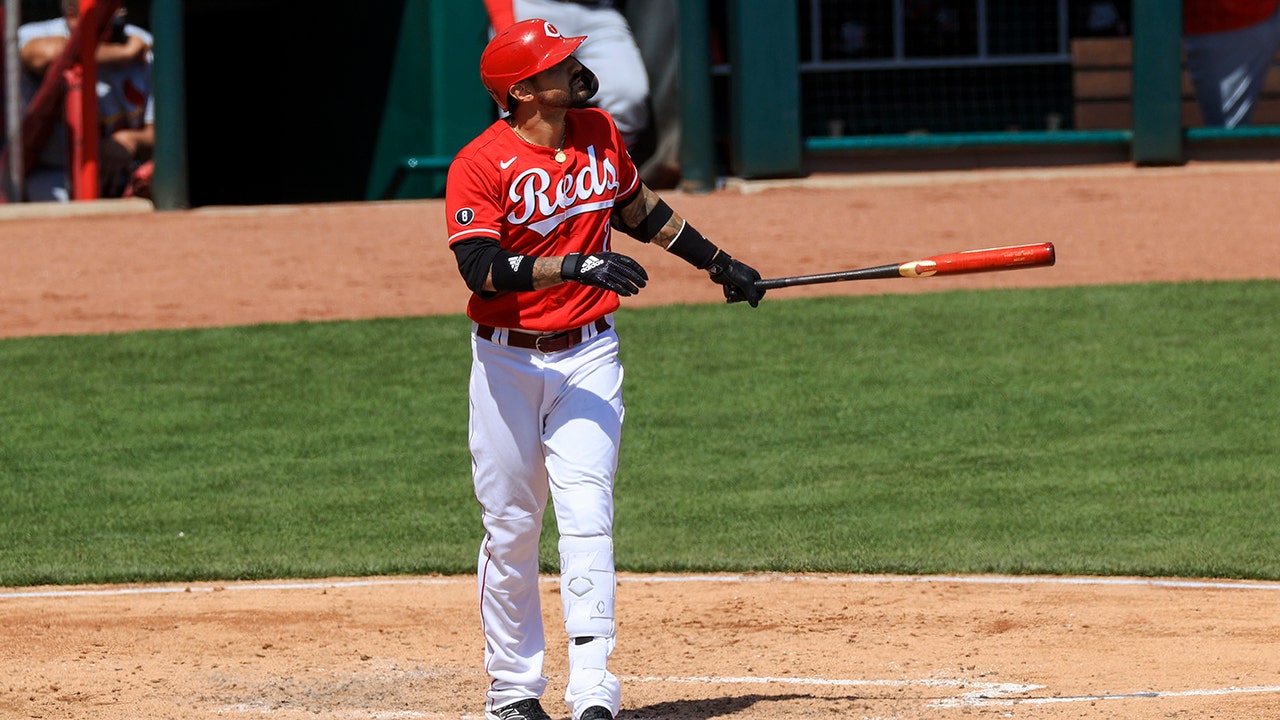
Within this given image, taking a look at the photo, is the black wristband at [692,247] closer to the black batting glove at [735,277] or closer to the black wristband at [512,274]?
the black batting glove at [735,277]

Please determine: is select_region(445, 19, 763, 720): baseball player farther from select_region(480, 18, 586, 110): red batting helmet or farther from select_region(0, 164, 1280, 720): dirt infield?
select_region(0, 164, 1280, 720): dirt infield

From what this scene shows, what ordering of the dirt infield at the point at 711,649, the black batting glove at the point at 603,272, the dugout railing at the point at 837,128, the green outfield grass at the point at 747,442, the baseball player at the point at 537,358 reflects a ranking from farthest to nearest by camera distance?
1. the dugout railing at the point at 837,128
2. the green outfield grass at the point at 747,442
3. the dirt infield at the point at 711,649
4. the baseball player at the point at 537,358
5. the black batting glove at the point at 603,272

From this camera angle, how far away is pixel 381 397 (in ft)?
36.5

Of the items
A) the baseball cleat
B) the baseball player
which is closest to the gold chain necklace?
the baseball player

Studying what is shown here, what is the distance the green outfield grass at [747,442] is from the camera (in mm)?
7930

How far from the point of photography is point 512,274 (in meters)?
4.65

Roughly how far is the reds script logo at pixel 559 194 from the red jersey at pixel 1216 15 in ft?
50.9

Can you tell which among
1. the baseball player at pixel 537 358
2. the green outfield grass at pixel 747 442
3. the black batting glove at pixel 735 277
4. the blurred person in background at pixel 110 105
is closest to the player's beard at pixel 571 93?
the baseball player at pixel 537 358

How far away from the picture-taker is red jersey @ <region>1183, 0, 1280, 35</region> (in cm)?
1909

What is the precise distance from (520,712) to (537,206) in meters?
1.40

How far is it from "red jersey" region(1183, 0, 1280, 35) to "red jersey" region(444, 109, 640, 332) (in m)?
15.5

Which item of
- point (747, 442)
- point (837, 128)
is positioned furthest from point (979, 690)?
point (837, 128)

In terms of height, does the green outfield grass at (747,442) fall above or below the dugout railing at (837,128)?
below

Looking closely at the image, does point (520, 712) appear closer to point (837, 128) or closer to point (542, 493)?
point (542, 493)
